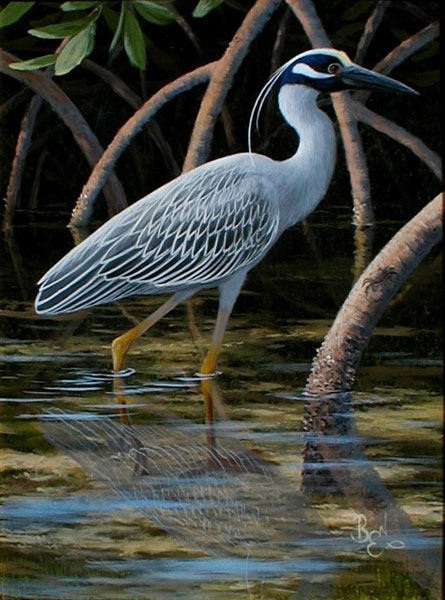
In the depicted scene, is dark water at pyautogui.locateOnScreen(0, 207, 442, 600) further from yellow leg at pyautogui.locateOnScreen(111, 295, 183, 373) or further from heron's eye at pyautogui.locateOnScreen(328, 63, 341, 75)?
heron's eye at pyautogui.locateOnScreen(328, 63, 341, 75)

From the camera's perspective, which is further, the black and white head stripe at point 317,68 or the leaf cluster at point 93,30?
the leaf cluster at point 93,30

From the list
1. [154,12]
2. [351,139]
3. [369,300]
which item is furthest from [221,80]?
[369,300]

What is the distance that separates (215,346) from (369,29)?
189cm

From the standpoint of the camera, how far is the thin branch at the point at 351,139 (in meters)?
5.18

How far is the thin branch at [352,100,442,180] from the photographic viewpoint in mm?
5328

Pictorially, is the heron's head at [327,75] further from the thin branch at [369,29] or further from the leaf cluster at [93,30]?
the thin branch at [369,29]

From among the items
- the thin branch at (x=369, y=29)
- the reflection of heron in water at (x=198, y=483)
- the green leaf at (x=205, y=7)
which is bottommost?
the reflection of heron in water at (x=198, y=483)

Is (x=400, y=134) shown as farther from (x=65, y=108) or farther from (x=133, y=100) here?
(x=65, y=108)

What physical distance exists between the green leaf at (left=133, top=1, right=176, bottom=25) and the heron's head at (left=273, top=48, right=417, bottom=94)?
44 centimetres

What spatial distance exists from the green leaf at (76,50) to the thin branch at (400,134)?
1.22m

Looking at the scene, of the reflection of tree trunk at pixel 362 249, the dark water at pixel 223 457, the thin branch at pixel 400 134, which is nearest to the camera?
the dark water at pixel 223 457

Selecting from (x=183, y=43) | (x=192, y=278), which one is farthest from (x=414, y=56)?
(x=192, y=278)

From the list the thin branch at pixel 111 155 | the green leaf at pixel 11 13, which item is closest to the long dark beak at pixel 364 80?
the green leaf at pixel 11 13

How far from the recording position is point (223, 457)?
11.2ft
